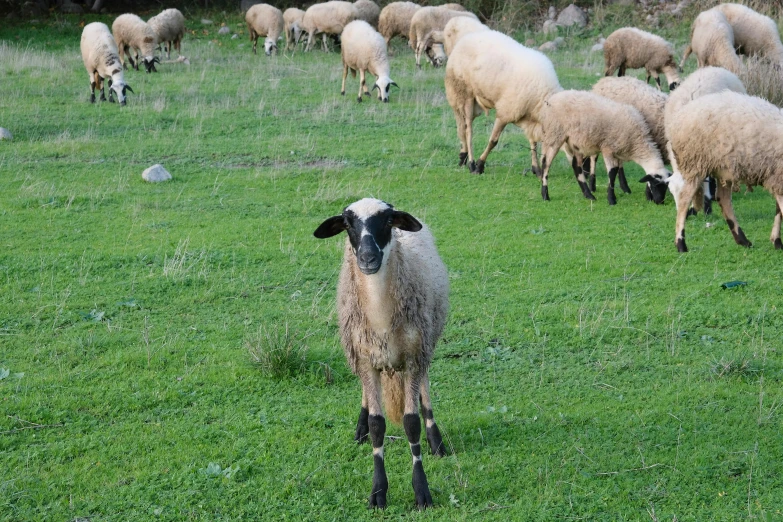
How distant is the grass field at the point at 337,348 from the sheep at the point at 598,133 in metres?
0.55

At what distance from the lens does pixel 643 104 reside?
12000 millimetres

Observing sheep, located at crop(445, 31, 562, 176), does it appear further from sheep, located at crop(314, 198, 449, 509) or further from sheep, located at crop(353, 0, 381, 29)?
sheep, located at crop(353, 0, 381, 29)

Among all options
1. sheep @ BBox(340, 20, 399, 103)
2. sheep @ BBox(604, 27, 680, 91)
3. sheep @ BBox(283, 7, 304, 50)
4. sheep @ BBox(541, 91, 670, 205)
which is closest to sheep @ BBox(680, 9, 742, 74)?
sheep @ BBox(604, 27, 680, 91)

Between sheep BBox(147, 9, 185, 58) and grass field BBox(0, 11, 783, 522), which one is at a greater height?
sheep BBox(147, 9, 185, 58)

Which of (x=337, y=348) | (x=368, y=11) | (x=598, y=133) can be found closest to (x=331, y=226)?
(x=337, y=348)

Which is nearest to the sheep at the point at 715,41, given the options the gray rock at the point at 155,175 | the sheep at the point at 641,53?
the sheep at the point at 641,53

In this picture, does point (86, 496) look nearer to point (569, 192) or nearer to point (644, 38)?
point (569, 192)

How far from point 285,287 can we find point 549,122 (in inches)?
206

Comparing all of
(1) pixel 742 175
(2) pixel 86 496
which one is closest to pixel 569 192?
(1) pixel 742 175

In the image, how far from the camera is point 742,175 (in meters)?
8.91

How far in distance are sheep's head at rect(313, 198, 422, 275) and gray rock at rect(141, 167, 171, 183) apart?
26.7 ft

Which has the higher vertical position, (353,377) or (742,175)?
(742,175)

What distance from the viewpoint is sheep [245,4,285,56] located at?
27062mm

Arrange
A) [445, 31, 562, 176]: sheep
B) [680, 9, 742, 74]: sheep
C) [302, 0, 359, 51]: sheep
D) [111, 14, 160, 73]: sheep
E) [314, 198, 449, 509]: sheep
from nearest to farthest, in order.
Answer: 1. [314, 198, 449, 509]: sheep
2. [445, 31, 562, 176]: sheep
3. [680, 9, 742, 74]: sheep
4. [111, 14, 160, 73]: sheep
5. [302, 0, 359, 51]: sheep
